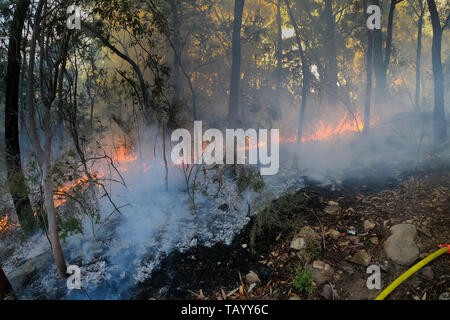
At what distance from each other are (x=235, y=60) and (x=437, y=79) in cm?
568

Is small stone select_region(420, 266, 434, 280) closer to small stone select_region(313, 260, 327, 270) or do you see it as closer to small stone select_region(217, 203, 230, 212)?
small stone select_region(313, 260, 327, 270)

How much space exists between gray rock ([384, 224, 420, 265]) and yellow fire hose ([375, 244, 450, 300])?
0.23 metres

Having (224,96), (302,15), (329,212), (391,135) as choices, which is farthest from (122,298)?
(302,15)

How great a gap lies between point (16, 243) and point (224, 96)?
1391 cm

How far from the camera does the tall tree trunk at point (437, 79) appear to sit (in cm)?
722

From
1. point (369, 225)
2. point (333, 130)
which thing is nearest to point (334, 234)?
point (369, 225)

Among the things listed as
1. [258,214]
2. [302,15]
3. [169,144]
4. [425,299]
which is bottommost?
[425,299]

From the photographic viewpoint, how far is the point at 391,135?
10086 mm

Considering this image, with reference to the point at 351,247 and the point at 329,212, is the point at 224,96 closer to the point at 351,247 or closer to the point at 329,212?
the point at 329,212

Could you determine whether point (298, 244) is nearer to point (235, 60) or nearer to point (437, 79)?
point (235, 60)

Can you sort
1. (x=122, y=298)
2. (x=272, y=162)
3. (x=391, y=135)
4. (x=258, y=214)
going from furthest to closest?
(x=391, y=135), (x=272, y=162), (x=258, y=214), (x=122, y=298)

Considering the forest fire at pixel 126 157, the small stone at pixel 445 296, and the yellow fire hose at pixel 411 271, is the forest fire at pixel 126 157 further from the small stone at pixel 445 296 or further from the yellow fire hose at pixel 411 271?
the small stone at pixel 445 296

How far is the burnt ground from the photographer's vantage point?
12.6 feet

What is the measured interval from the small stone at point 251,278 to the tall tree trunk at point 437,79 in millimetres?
6664
